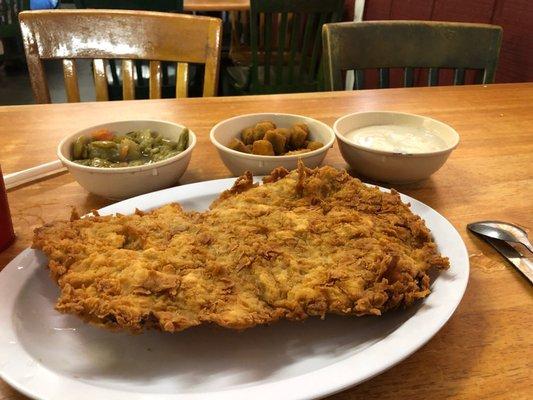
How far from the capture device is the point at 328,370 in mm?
690

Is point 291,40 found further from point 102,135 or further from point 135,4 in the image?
point 102,135

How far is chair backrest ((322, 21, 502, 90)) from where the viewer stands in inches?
89.7

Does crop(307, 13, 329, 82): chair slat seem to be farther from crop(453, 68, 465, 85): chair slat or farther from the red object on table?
the red object on table

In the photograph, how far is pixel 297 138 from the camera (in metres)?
1.38

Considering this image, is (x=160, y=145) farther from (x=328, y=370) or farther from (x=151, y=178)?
(x=328, y=370)

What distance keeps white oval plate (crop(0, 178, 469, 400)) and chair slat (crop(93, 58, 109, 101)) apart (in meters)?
1.41

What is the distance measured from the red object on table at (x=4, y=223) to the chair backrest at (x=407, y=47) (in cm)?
163

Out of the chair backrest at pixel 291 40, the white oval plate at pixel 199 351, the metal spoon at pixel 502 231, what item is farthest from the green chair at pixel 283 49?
the white oval plate at pixel 199 351

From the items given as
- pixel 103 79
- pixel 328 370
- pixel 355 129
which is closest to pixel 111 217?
pixel 328 370

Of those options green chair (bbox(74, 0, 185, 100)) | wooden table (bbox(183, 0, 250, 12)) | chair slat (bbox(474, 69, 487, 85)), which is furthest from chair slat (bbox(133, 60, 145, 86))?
chair slat (bbox(474, 69, 487, 85))

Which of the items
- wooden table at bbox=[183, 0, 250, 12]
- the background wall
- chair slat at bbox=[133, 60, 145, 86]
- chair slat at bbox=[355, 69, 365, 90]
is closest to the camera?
chair slat at bbox=[355, 69, 365, 90]

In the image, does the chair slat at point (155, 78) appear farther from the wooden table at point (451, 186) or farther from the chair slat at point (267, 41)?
the chair slat at point (267, 41)

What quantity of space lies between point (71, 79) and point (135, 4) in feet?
5.08

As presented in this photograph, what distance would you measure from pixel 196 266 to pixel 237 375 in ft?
0.68
